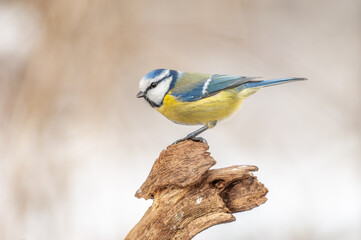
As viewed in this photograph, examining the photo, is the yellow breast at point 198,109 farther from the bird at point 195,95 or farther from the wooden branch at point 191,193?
the wooden branch at point 191,193

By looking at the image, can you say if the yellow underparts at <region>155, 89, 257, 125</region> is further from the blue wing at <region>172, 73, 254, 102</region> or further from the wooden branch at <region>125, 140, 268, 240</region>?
the wooden branch at <region>125, 140, 268, 240</region>

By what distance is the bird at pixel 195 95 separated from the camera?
47.8 inches

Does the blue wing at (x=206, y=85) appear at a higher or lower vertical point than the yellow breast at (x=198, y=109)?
higher

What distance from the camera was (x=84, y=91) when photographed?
188 centimetres

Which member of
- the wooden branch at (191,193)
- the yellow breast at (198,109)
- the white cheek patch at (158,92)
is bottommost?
the wooden branch at (191,193)

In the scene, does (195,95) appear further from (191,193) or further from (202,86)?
(191,193)

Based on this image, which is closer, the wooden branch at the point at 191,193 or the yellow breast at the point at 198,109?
the wooden branch at the point at 191,193

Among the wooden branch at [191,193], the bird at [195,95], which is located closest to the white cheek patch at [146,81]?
the bird at [195,95]

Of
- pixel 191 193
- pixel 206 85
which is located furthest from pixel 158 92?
pixel 191 193

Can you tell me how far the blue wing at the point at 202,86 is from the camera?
4.05ft

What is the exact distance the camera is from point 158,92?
1.23 m

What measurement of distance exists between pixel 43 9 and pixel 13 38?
6.7 inches

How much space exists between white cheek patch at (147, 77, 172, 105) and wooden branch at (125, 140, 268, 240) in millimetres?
217

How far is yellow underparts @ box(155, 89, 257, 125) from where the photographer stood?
1.22 m
